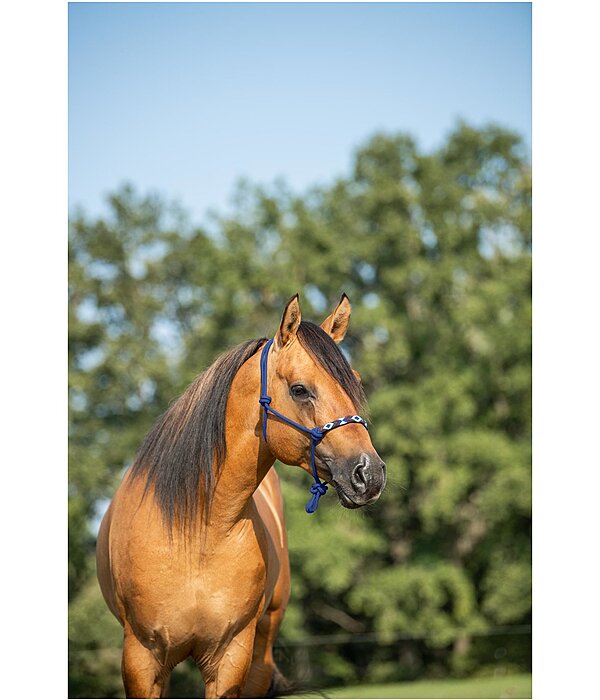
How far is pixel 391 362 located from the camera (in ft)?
64.1

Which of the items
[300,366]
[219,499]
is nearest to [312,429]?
[300,366]

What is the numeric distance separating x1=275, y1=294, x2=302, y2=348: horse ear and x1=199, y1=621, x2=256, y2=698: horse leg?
1.40 meters

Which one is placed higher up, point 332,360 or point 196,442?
point 332,360

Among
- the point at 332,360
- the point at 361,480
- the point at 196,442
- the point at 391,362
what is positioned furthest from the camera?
the point at 391,362

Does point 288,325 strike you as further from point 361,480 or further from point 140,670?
point 140,670

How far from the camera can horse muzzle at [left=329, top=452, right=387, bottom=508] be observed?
10.6 feet

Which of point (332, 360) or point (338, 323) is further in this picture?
point (338, 323)

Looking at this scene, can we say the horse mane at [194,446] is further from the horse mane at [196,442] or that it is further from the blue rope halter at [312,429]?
the blue rope halter at [312,429]

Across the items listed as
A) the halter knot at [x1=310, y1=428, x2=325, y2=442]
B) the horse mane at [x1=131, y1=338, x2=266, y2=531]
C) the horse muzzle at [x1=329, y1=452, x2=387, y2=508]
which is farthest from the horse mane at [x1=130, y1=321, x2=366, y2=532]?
the horse muzzle at [x1=329, y1=452, x2=387, y2=508]

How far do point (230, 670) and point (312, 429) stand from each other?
1257 millimetres

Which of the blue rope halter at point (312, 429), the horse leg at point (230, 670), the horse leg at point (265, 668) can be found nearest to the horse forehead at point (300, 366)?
the blue rope halter at point (312, 429)

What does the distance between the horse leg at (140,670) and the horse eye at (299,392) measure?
139cm

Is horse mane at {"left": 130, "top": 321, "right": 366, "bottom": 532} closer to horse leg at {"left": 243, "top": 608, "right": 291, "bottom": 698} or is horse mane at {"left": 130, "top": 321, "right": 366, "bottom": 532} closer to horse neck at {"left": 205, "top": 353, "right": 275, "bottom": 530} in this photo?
horse neck at {"left": 205, "top": 353, "right": 275, "bottom": 530}
